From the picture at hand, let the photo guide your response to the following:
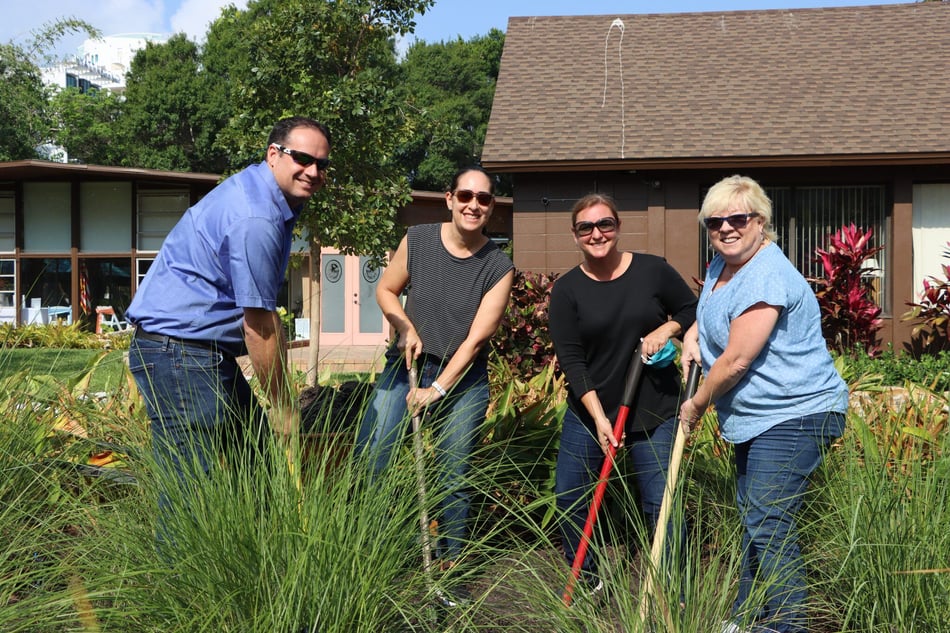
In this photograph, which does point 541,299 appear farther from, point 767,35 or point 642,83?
point 767,35

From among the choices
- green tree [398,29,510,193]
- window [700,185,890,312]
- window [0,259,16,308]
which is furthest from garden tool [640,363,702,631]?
green tree [398,29,510,193]

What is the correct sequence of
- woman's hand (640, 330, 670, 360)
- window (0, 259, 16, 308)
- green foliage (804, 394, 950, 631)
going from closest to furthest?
1. green foliage (804, 394, 950, 631)
2. woman's hand (640, 330, 670, 360)
3. window (0, 259, 16, 308)

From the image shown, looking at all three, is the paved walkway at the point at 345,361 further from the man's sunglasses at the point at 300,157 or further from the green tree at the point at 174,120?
the green tree at the point at 174,120

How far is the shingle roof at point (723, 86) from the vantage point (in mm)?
11641

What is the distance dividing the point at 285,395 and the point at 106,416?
1.40m

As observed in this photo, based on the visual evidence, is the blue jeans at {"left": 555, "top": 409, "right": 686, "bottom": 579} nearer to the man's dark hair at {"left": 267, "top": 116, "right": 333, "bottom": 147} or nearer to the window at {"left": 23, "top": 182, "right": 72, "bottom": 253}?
the man's dark hair at {"left": 267, "top": 116, "right": 333, "bottom": 147}

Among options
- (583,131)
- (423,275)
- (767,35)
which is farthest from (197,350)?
(767,35)

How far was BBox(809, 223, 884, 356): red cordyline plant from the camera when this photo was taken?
10164 millimetres

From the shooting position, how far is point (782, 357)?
9.87 ft

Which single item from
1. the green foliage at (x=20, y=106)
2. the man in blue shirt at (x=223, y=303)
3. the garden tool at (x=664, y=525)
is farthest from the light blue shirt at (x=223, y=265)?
the green foliage at (x=20, y=106)

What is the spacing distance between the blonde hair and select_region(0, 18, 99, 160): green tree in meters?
23.7

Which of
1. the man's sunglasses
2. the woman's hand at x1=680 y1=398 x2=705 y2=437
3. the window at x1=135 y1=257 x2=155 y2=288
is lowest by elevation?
the woman's hand at x1=680 y1=398 x2=705 y2=437

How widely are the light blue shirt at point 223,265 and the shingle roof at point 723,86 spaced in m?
8.51

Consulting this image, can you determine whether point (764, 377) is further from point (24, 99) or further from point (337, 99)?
point (24, 99)
